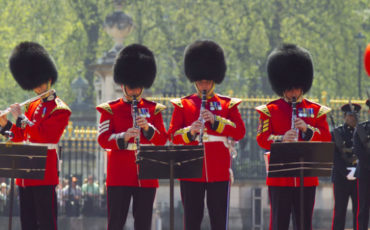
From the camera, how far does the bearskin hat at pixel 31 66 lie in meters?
9.77

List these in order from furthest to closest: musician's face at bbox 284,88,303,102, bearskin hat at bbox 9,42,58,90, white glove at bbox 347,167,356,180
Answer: white glove at bbox 347,167,356,180 < bearskin hat at bbox 9,42,58,90 < musician's face at bbox 284,88,303,102

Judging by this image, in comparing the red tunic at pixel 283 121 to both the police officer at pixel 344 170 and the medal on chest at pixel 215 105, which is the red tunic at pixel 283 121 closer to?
the medal on chest at pixel 215 105

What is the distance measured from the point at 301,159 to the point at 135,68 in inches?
72.2

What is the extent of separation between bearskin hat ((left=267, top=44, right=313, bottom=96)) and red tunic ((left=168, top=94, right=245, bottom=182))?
0.43 meters

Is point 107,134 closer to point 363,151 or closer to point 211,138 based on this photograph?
Answer: point 211,138

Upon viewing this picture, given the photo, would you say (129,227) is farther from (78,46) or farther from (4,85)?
(78,46)

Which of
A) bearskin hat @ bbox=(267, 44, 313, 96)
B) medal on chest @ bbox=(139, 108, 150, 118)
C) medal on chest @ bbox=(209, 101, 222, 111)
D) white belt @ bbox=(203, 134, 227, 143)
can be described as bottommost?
white belt @ bbox=(203, 134, 227, 143)

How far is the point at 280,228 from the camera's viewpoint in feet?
29.9

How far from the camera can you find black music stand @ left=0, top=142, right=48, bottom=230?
8891 mm

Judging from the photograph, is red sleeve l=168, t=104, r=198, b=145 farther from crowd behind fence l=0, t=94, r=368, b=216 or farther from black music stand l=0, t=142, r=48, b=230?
crowd behind fence l=0, t=94, r=368, b=216

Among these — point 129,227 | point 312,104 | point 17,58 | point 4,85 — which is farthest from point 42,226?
point 4,85

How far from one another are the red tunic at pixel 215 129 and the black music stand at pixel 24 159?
1.26 meters

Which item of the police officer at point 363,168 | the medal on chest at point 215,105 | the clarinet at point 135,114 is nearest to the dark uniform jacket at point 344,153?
the police officer at point 363,168

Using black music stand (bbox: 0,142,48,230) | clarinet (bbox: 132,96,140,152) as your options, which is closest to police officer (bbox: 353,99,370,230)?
clarinet (bbox: 132,96,140,152)
